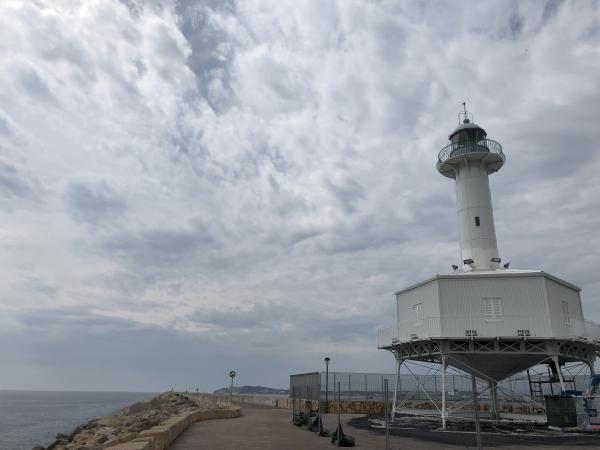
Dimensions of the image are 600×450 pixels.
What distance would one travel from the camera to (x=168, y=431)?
1753 centimetres

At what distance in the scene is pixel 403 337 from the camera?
1324 inches

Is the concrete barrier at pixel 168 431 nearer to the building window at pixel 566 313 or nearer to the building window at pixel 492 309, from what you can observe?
the building window at pixel 492 309

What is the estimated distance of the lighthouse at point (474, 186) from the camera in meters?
35.9

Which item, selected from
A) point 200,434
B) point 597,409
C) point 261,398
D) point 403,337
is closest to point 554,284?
point 597,409

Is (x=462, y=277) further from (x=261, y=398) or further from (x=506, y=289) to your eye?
(x=261, y=398)

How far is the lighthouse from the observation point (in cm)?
3592

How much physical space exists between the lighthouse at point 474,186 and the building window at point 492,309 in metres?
5.02

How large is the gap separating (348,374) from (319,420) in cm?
2635

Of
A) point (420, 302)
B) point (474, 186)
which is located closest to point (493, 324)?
point (420, 302)

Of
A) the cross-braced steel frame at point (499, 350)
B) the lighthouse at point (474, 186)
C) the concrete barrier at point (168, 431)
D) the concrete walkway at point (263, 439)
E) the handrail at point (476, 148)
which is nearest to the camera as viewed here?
the concrete barrier at point (168, 431)

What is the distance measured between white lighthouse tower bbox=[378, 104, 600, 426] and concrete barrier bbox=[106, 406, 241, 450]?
1264 cm

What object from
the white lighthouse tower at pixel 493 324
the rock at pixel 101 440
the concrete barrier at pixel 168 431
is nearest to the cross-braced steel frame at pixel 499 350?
the white lighthouse tower at pixel 493 324

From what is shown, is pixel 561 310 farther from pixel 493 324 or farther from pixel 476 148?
pixel 476 148

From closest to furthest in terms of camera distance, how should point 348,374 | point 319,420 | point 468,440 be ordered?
point 468,440 → point 319,420 → point 348,374
